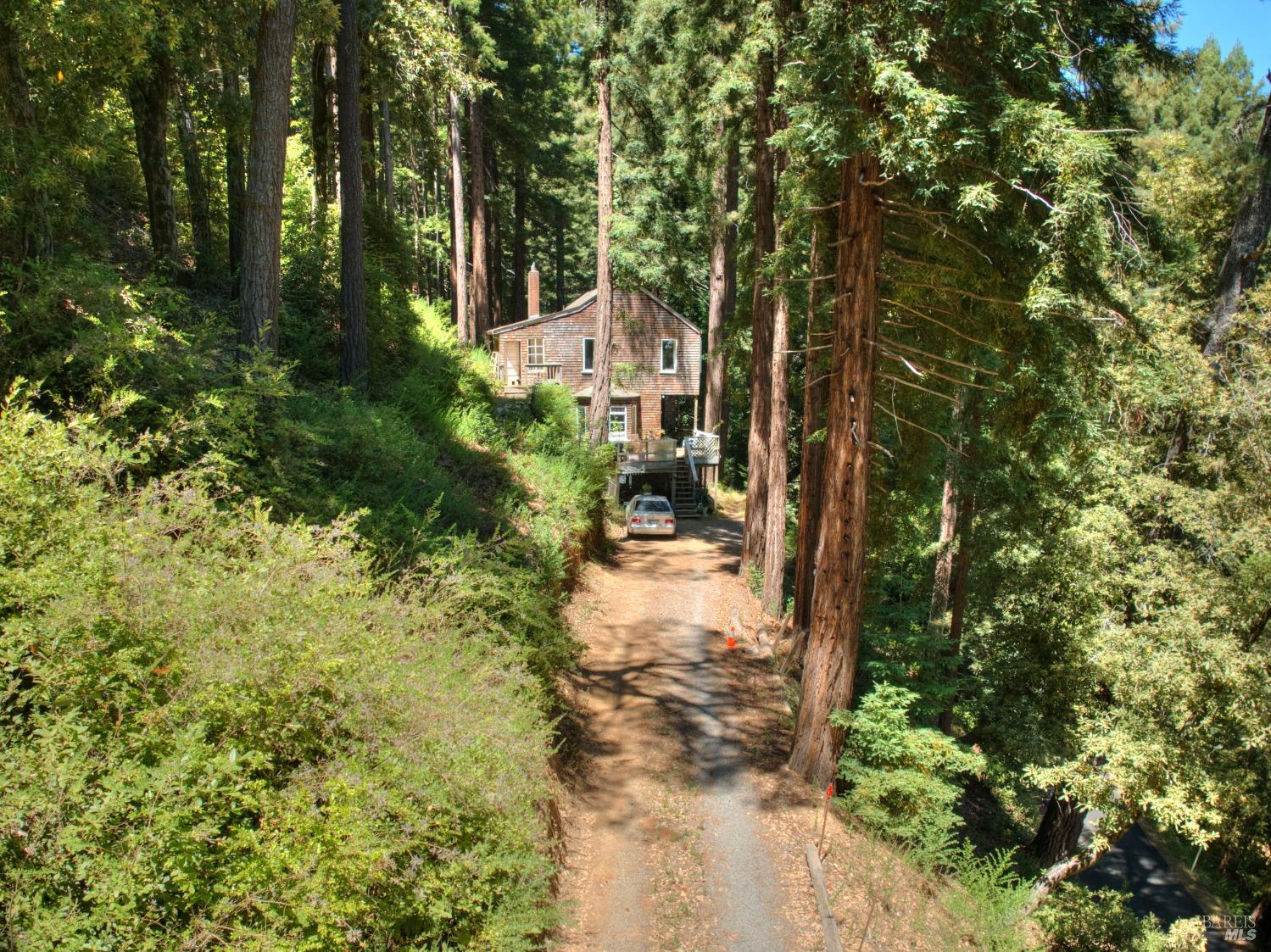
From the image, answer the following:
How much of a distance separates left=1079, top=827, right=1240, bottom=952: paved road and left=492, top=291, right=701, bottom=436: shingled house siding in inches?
940

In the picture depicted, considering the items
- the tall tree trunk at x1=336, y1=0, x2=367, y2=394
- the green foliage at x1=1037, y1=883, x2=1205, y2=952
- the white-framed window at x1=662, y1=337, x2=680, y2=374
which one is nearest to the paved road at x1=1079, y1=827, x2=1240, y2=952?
the green foliage at x1=1037, y1=883, x2=1205, y2=952

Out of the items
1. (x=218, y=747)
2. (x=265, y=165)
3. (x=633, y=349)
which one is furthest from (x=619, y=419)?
(x=218, y=747)

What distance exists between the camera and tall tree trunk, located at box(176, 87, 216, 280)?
15593 mm

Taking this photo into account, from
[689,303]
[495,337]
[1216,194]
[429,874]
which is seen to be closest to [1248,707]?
[1216,194]

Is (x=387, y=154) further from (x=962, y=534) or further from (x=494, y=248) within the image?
(x=962, y=534)

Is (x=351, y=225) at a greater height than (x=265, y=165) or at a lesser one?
greater

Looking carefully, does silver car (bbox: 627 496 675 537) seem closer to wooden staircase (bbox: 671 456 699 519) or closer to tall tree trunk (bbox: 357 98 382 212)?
wooden staircase (bbox: 671 456 699 519)

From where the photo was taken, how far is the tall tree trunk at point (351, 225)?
47.1ft

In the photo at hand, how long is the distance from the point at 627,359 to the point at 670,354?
7.37 ft

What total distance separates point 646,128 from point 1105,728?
63.8ft

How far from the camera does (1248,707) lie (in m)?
10.1

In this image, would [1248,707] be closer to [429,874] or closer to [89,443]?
[429,874]

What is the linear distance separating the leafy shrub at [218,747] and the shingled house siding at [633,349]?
29.5 meters

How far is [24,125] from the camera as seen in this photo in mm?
8695
